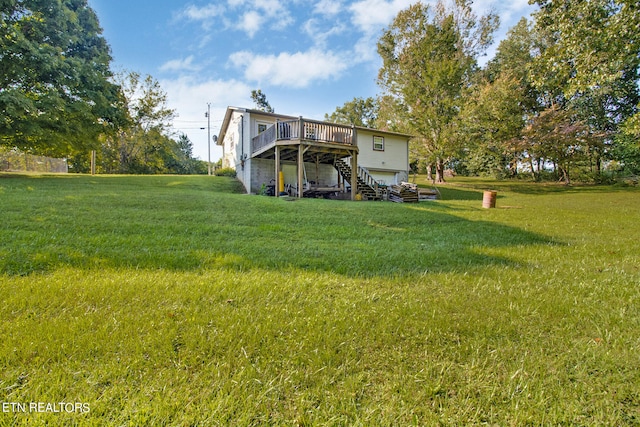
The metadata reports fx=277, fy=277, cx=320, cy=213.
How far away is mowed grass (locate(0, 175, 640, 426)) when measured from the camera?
153cm

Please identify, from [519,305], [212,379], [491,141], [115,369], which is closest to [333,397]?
[212,379]

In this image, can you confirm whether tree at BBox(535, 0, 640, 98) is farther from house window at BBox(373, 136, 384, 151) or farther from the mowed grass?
house window at BBox(373, 136, 384, 151)

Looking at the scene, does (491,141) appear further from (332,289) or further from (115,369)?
(115,369)

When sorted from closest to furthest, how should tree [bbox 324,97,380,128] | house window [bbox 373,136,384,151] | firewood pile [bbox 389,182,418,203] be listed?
firewood pile [bbox 389,182,418,203] < house window [bbox 373,136,384,151] < tree [bbox 324,97,380,128]

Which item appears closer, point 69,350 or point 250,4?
point 69,350

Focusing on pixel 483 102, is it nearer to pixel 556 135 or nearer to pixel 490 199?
pixel 556 135

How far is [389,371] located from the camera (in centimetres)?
184

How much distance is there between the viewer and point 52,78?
13984 millimetres

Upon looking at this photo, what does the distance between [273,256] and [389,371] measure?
9.09ft

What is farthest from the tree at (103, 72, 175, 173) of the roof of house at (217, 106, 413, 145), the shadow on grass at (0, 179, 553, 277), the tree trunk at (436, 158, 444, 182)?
the tree trunk at (436, 158, 444, 182)

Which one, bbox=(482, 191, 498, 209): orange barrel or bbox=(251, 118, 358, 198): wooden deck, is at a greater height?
bbox=(251, 118, 358, 198): wooden deck

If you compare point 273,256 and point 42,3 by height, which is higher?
point 42,3

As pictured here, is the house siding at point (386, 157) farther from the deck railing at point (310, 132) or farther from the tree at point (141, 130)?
the tree at point (141, 130)

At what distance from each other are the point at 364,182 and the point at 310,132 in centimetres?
460
